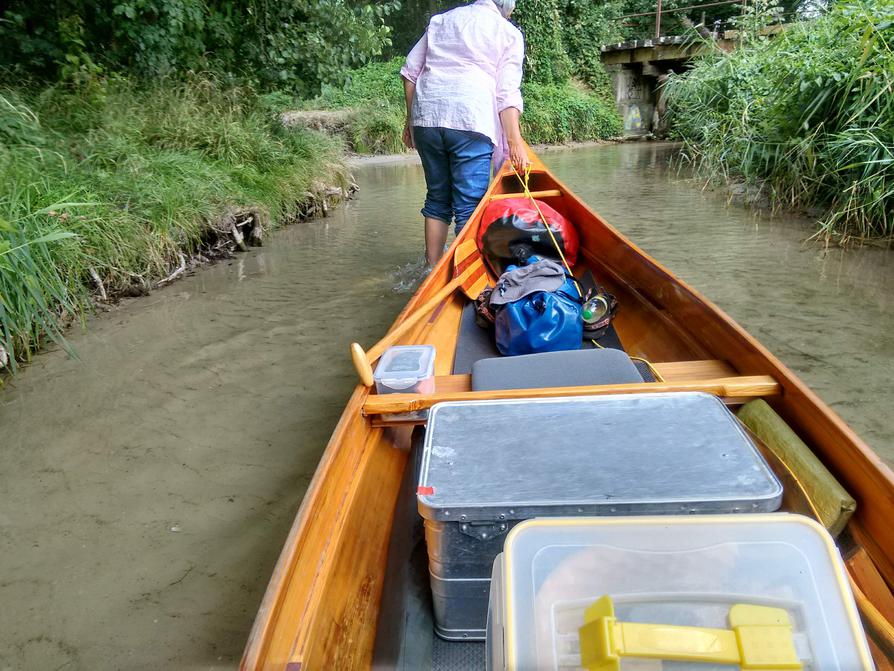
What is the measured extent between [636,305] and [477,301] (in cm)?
74

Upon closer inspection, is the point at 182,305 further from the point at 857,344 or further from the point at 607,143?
the point at 607,143

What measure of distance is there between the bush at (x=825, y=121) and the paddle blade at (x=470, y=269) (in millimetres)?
3075

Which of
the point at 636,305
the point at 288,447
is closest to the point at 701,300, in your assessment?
the point at 636,305

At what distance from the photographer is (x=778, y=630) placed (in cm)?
67

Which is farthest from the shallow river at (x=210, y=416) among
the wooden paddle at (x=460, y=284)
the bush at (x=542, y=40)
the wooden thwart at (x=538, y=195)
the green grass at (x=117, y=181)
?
the bush at (x=542, y=40)

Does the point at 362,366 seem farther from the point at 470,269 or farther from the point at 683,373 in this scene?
the point at 470,269

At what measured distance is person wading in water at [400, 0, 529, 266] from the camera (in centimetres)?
324

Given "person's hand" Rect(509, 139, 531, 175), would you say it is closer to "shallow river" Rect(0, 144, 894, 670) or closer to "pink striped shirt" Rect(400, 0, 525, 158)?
"pink striped shirt" Rect(400, 0, 525, 158)

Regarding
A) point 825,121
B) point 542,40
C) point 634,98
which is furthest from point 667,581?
point 634,98

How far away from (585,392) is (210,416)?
1767 millimetres

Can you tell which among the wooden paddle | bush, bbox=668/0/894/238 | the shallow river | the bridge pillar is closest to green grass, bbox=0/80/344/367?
the shallow river

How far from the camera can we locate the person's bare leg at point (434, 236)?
3789mm

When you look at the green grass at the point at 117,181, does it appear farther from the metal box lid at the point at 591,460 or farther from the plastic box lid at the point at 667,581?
the plastic box lid at the point at 667,581

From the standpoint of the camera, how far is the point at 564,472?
41.4 inches
